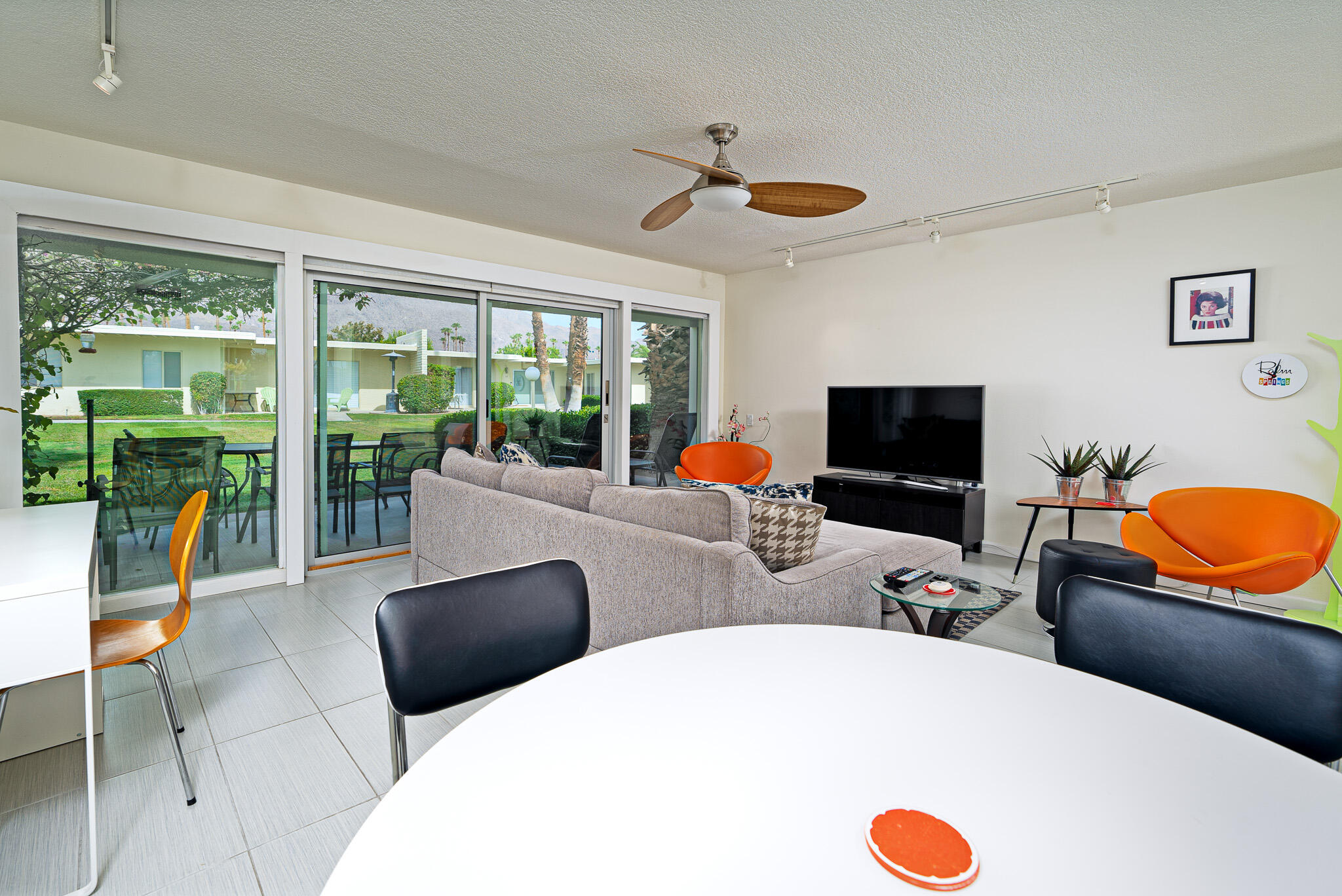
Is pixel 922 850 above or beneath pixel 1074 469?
beneath

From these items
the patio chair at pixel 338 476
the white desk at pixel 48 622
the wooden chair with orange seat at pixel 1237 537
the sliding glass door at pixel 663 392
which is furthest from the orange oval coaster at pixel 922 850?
the sliding glass door at pixel 663 392

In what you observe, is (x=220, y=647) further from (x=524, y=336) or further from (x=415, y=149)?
(x=524, y=336)

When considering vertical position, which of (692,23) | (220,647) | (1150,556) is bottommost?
(220,647)

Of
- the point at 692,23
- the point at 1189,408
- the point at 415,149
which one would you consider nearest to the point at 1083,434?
the point at 1189,408

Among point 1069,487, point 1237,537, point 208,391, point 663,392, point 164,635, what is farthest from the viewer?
point 663,392

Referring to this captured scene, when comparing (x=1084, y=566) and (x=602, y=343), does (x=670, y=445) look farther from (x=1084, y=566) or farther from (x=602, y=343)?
(x=1084, y=566)

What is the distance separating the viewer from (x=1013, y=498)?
4.71 meters

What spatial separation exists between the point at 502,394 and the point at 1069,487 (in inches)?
161

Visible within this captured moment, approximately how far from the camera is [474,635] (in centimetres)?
125

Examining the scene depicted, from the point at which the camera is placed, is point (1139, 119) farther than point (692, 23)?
Yes

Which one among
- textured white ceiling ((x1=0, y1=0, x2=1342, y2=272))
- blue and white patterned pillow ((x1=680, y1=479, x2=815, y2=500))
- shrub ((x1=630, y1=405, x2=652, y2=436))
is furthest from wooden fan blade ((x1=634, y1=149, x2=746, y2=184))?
shrub ((x1=630, y1=405, x2=652, y2=436))

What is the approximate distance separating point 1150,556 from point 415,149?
445 centimetres

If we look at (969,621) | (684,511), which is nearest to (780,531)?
(684,511)

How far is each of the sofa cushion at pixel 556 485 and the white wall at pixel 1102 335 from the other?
137 inches
